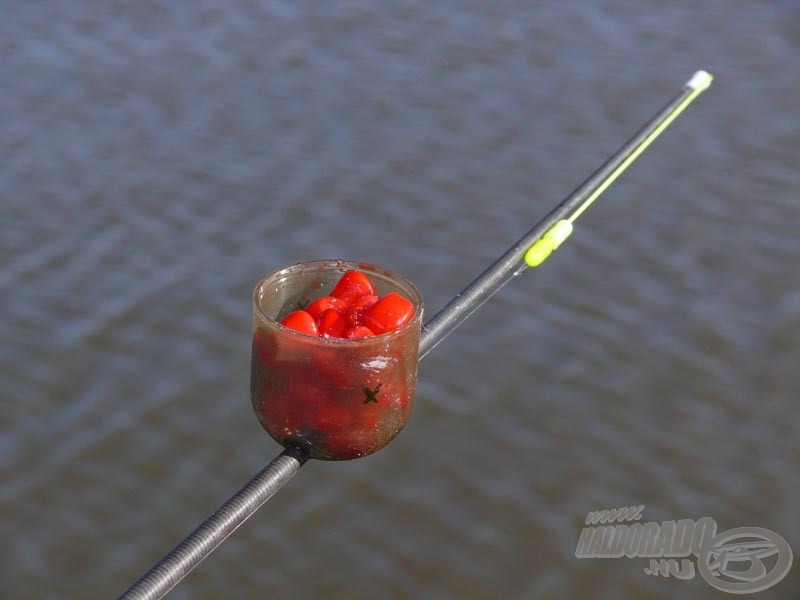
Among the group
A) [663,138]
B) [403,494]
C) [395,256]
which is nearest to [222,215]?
[395,256]

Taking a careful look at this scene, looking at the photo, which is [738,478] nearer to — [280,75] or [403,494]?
[403,494]

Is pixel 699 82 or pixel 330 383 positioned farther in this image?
pixel 699 82

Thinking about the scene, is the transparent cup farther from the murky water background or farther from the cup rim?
the murky water background

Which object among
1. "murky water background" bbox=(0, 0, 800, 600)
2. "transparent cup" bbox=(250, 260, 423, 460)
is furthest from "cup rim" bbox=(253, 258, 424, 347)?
"murky water background" bbox=(0, 0, 800, 600)

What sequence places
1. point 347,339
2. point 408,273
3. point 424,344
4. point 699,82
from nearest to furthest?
point 347,339, point 424,344, point 699,82, point 408,273

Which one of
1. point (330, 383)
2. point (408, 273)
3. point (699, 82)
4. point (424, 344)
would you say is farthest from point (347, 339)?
point (408, 273)

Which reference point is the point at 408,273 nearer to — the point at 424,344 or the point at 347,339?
the point at 424,344
